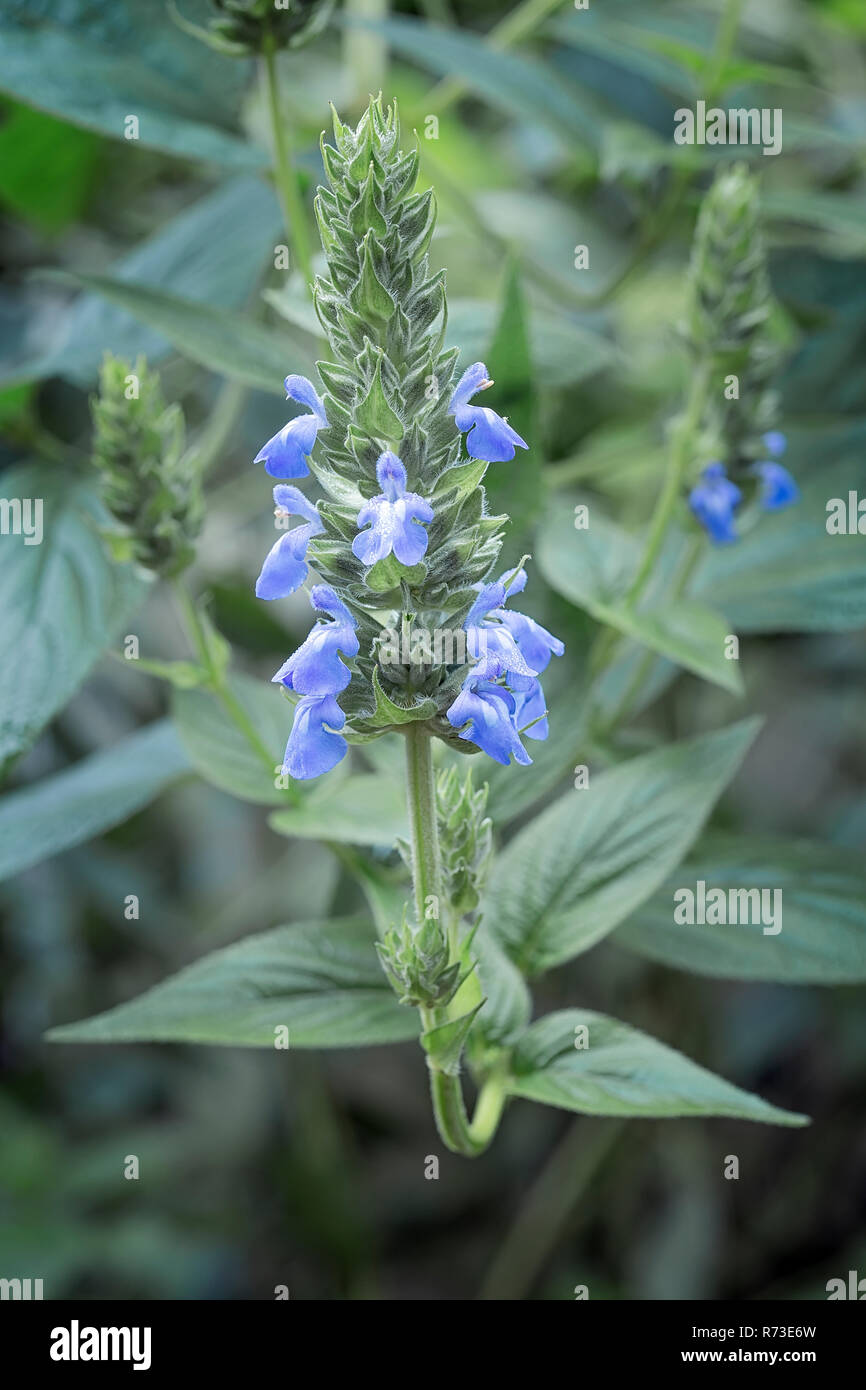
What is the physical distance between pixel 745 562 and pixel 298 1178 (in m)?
0.84

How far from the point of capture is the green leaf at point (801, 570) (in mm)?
847

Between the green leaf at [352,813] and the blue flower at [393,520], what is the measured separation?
267mm

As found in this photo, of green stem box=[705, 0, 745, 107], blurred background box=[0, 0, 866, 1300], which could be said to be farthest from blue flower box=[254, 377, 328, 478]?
green stem box=[705, 0, 745, 107]

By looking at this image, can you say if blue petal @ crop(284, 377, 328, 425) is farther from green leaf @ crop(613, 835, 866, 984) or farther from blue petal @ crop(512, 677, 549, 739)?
green leaf @ crop(613, 835, 866, 984)

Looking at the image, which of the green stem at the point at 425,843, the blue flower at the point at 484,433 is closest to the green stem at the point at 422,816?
the green stem at the point at 425,843

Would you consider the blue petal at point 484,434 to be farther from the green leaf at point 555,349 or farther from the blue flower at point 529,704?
the green leaf at point 555,349

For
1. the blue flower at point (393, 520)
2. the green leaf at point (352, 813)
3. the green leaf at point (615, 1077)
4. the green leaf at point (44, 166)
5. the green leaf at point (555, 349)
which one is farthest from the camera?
the green leaf at point (44, 166)

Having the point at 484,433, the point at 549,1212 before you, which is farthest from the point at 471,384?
the point at 549,1212

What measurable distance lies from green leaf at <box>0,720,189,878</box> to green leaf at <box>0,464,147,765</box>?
0.39ft

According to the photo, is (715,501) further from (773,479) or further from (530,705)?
(530,705)

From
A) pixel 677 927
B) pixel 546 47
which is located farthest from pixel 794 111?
pixel 677 927

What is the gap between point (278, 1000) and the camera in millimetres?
650

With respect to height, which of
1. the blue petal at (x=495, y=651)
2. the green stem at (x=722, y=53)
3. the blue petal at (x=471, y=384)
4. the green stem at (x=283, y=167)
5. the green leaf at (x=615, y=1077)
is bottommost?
the green leaf at (x=615, y=1077)

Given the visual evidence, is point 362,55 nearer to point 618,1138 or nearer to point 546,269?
point 546,269
